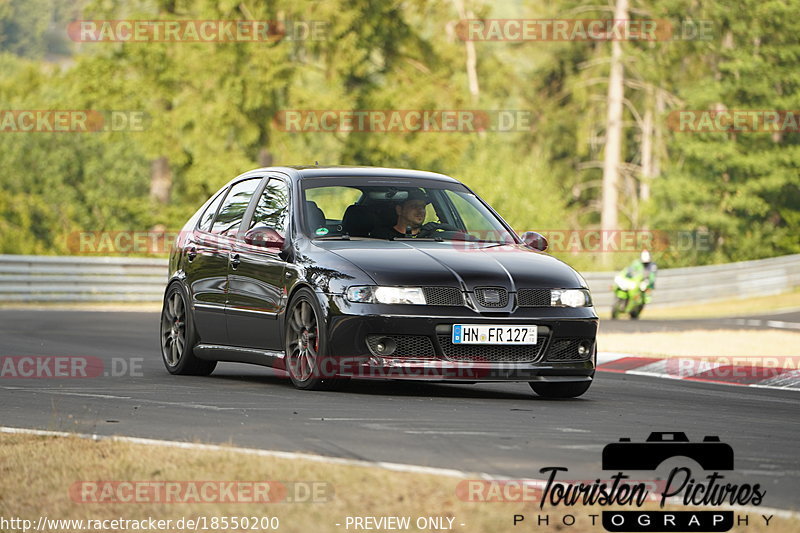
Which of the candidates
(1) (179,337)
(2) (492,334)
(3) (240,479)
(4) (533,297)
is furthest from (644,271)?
(3) (240,479)

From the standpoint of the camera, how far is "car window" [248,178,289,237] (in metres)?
12.2

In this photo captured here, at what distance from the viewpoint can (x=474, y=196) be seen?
42.2 feet

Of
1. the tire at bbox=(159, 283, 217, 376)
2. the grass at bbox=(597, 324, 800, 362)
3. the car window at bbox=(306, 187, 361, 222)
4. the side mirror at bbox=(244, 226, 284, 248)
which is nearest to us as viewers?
the side mirror at bbox=(244, 226, 284, 248)

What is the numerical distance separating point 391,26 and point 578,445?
152ft

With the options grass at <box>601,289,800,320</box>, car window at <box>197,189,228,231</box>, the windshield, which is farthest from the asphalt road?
grass at <box>601,289,800,320</box>

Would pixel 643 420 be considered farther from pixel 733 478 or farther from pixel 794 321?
pixel 794 321

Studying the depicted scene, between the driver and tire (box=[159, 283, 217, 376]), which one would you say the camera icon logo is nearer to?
the driver

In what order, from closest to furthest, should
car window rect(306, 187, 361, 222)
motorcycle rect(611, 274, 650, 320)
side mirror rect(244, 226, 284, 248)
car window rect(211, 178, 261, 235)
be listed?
side mirror rect(244, 226, 284, 248)
car window rect(306, 187, 361, 222)
car window rect(211, 178, 261, 235)
motorcycle rect(611, 274, 650, 320)

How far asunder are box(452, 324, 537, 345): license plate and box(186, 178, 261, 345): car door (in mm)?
2497

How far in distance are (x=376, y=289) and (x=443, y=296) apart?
1.47 feet

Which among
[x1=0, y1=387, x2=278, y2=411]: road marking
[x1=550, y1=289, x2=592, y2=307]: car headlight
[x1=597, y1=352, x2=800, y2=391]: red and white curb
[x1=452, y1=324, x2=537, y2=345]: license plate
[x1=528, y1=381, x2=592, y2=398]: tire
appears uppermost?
[x1=550, y1=289, x2=592, y2=307]: car headlight

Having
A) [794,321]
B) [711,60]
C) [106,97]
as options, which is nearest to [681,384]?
[794,321]

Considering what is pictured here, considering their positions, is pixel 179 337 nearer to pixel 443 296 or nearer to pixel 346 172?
pixel 346 172

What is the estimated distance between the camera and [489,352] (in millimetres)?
10859
